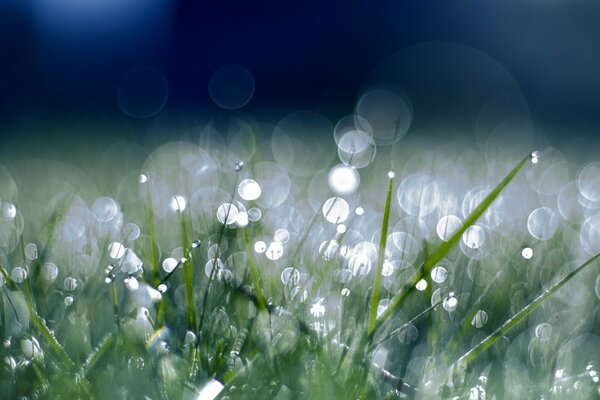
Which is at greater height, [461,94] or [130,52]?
[461,94]

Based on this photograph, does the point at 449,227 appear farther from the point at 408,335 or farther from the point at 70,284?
the point at 70,284

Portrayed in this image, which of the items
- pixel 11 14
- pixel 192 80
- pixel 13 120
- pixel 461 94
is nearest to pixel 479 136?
pixel 461 94

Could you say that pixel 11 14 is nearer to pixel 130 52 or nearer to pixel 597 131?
pixel 130 52

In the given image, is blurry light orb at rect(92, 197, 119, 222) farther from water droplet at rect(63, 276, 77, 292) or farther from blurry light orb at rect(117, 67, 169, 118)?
blurry light orb at rect(117, 67, 169, 118)

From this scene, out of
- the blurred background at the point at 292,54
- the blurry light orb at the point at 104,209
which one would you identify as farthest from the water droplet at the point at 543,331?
the blurred background at the point at 292,54

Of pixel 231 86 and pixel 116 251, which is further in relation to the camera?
pixel 231 86

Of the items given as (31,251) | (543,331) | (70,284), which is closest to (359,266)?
(543,331)
